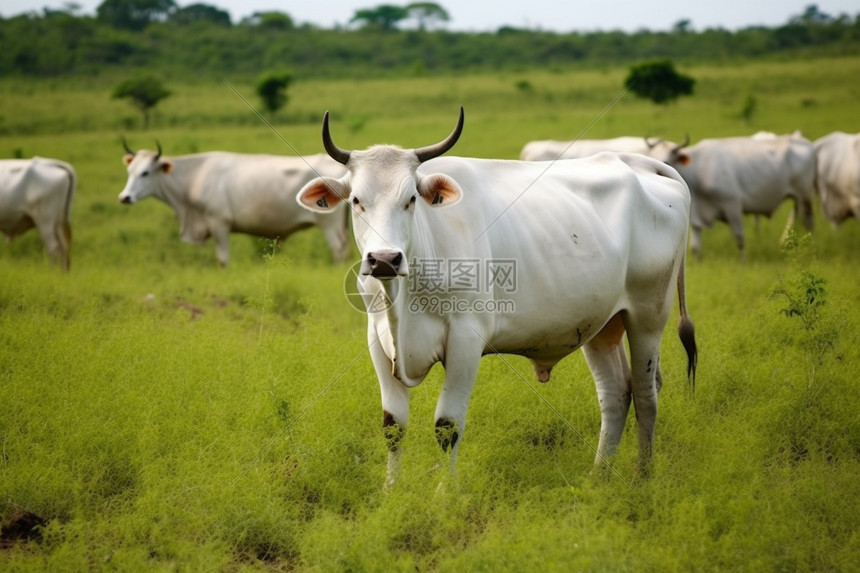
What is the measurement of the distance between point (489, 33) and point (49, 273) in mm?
50503

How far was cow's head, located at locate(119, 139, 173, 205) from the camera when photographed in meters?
11.4

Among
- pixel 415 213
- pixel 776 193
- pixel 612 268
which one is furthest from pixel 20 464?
pixel 776 193

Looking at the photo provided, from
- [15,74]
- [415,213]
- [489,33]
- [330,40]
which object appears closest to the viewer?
[415,213]

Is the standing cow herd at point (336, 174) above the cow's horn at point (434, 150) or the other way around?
the other way around

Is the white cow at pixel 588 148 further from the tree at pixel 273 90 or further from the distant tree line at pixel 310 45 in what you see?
the distant tree line at pixel 310 45

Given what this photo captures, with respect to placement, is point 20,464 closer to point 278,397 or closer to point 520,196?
point 278,397

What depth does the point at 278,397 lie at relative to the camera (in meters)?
5.06

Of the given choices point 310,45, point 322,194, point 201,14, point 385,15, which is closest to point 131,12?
point 201,14

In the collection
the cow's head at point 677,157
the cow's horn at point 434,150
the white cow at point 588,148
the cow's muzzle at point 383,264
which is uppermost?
the cow's horn at point 434,150

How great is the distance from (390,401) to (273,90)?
918 inches

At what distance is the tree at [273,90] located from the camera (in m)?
26.1

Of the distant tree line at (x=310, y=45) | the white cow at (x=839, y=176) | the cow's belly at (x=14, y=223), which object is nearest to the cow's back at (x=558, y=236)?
the white cow at (x=839, y=176)

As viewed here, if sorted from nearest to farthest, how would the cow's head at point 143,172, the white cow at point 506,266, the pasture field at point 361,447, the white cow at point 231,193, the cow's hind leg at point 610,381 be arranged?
the pasture field at point 361,447, the white cow at point 506,266, the cow's hind leg at point 610,381, the white cow at point 231,193, the cow's head at point 143,172

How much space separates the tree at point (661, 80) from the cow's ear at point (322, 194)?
21.2m
